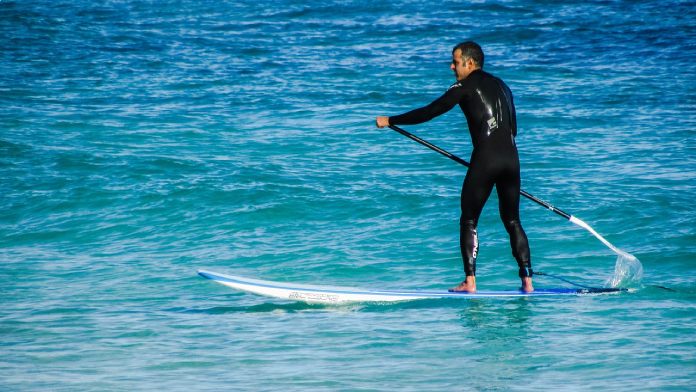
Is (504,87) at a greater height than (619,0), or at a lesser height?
greater

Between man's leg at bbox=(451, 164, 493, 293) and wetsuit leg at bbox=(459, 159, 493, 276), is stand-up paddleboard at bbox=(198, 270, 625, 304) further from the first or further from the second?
wetsuit leg at bbox=(459, 159, 493, 276)

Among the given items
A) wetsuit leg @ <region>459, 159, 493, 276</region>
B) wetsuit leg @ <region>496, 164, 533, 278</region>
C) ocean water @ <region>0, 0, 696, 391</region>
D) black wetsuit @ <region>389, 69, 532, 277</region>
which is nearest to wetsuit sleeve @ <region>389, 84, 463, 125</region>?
black wetsuit @ <region>389, 69, 532, 277</region>

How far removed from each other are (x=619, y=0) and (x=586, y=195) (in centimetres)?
1396

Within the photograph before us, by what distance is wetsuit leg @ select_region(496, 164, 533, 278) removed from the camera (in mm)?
7367

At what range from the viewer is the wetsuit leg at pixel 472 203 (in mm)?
7266

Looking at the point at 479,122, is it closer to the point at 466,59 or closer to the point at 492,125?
the point at 492,125

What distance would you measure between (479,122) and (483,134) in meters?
0.09

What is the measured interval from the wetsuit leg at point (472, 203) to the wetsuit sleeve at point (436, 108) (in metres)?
0.51

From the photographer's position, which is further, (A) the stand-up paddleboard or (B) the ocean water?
(A) the stand-up paddleboard

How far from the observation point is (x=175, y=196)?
39.5 ft

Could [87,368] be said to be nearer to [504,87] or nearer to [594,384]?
[594,384]

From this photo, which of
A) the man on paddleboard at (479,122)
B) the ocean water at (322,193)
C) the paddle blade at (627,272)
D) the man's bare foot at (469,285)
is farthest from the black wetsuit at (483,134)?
the paddle blade at (627,272)

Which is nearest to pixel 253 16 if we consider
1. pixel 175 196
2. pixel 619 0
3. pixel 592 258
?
pixel 619 0

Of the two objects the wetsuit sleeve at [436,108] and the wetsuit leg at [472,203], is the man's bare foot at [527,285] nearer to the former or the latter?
the wetsuit leg at [472,203]
